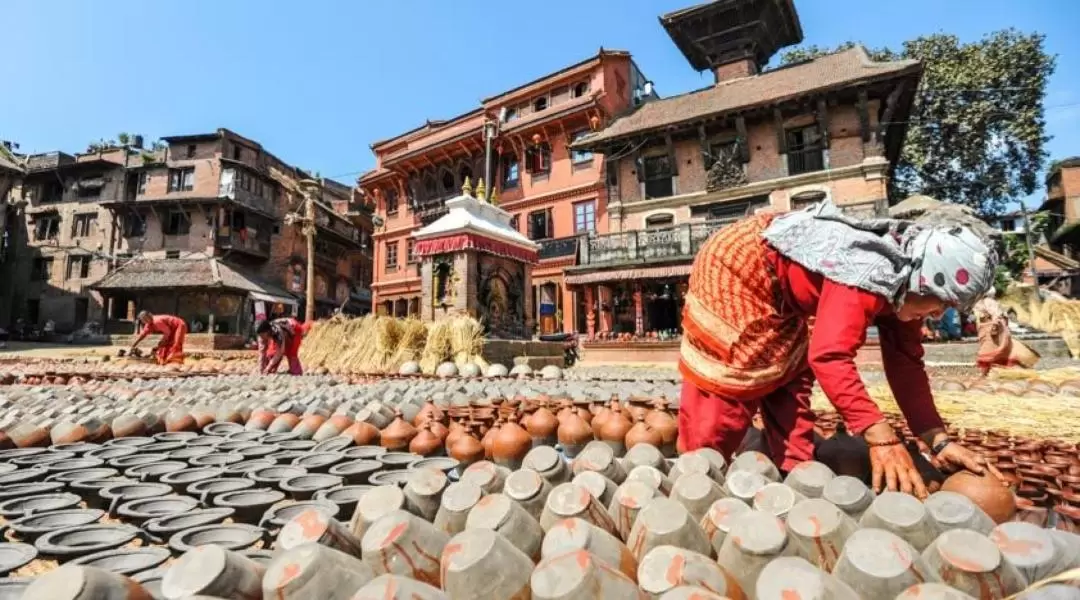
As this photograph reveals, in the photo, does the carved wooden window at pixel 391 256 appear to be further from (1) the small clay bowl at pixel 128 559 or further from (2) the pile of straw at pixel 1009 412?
(1) the small clay bowl at pixel 128 559

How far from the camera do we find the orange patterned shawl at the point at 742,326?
2.28 metres

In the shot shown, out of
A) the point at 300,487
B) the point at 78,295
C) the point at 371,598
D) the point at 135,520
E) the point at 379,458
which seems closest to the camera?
the point at 371,598

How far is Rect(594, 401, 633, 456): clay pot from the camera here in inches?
115

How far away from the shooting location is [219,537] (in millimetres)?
1671

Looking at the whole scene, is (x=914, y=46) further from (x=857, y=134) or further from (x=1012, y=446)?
(x=1012, y=446)

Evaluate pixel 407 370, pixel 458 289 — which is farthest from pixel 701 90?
pixel 407 370

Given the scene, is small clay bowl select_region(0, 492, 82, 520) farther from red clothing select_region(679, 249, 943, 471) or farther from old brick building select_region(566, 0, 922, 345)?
old brick building select_region(566, 0, 922, 345)

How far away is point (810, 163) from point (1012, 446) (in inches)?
695

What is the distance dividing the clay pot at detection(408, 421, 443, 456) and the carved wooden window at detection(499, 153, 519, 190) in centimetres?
2253

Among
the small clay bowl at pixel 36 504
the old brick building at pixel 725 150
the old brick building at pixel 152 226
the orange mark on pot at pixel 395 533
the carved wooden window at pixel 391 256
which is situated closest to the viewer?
the orange mark on pot at pixel 395 533

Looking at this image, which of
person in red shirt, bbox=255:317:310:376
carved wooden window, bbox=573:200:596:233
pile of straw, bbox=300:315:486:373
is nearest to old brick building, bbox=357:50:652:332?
carved wooden window, bbox=573:200:596:233

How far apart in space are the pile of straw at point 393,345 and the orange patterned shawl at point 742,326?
674 centimetres

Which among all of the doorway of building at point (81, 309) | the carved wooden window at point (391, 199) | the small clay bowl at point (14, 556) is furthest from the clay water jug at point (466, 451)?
the doorway of building at point (81, 309)

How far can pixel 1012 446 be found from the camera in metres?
2.34
